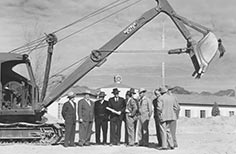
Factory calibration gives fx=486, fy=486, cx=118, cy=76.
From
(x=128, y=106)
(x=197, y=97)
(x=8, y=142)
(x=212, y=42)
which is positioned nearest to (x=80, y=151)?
(x=128, y=106)

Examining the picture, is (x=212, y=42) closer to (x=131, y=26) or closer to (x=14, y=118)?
(x=131, y=26)

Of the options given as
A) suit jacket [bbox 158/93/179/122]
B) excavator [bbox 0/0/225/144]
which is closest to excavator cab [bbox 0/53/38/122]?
excavator [bbox 0/0/225/144]

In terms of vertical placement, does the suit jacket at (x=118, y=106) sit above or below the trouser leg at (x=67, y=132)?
above

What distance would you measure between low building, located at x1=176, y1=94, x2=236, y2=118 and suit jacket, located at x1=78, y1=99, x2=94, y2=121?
47.2m

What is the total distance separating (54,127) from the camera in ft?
52.1

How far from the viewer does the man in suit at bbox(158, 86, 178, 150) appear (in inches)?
547

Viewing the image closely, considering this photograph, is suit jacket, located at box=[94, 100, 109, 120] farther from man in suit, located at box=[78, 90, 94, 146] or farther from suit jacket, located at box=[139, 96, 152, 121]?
suit jacket, located at box=[139, 96, 152, 121]

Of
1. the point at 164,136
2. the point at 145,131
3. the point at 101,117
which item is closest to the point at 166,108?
the point at 164,136

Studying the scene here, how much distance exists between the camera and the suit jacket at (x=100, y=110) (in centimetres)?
1541

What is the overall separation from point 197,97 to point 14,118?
53.3m

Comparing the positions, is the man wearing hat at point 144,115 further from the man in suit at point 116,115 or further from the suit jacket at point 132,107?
the man in suit at point 116,115

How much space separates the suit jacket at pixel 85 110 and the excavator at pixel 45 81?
1.06 meters

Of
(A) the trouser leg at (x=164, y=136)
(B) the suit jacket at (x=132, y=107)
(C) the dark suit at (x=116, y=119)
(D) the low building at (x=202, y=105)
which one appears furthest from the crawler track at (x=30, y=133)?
(D) the low building at (x=202, y=105)

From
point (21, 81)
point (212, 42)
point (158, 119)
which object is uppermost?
point (212, 42)
